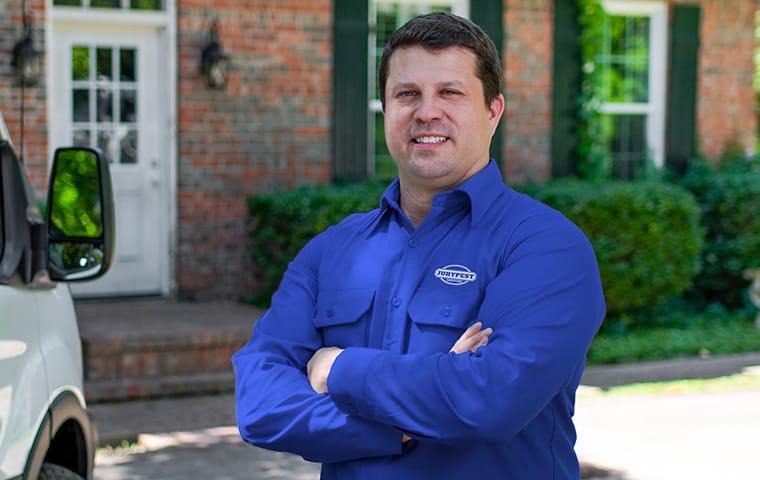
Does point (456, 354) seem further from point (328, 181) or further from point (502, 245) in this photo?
point (328, 181)

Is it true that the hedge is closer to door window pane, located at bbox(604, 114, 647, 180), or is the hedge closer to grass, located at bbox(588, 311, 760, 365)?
grass, located at bbox(588, 311, 760, 365)

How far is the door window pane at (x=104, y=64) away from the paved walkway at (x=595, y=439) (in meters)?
3.41

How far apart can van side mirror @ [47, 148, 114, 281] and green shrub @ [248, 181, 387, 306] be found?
20.3 feet

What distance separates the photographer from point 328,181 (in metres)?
11.5

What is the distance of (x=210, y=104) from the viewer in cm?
1079

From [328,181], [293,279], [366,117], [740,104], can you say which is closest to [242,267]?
[328,181]

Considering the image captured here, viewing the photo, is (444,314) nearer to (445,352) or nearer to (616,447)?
(445,352)

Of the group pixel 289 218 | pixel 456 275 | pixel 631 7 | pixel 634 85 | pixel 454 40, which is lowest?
pixel 289 218

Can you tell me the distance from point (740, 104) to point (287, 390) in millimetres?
12040

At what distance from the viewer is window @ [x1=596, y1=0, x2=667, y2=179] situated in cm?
1305

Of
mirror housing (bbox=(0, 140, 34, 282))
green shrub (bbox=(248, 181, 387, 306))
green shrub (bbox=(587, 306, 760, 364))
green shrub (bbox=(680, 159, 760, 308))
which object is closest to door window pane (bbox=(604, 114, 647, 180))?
green shrub (bbox=(680, 159, 760, 308))

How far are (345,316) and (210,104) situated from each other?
8.41 meters

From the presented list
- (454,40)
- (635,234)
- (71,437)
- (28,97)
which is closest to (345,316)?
(454,40)

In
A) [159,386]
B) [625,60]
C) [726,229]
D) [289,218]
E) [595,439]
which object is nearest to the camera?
[595,439]
